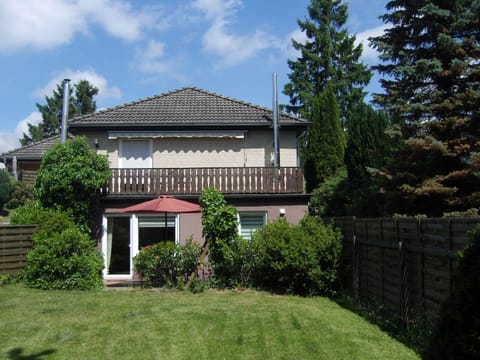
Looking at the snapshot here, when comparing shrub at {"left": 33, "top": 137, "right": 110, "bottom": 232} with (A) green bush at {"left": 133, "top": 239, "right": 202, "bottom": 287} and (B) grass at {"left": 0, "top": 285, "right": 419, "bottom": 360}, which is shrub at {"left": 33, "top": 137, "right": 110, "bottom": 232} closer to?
(A) green bush at {"left": 133, "top": 239, "right": 202, "bottom": 287}

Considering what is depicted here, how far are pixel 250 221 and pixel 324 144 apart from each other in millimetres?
7559

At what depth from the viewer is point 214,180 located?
58.7 feet

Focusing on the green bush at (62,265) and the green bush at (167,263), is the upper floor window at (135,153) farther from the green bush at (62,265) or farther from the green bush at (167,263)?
the green bush at (167,263)

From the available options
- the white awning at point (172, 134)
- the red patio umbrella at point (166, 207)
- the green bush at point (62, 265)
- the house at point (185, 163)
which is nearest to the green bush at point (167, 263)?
the red patio umbrella at point (166, 207)

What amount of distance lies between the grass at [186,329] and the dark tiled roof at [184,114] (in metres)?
9.49

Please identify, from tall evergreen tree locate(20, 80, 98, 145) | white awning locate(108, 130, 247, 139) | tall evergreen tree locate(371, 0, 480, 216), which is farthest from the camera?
tall evergreen tree locate(20, 80, 98, 145)

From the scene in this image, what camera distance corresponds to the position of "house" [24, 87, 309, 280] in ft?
56.9

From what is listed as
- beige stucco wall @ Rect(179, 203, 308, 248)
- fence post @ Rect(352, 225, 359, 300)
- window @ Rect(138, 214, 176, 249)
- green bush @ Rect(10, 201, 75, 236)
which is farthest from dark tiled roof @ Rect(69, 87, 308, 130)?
fence post @ Rect(352, 225, 359, 300)

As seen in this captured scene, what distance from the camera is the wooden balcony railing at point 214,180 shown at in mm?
17734

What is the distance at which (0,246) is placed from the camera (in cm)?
1350

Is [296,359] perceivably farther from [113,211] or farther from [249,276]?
[113,211]

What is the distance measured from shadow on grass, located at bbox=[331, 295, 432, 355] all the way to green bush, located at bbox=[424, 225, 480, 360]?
315 centimetres

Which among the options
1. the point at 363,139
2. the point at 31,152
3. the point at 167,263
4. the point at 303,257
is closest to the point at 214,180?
the point at 167,263

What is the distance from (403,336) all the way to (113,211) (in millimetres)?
12091
